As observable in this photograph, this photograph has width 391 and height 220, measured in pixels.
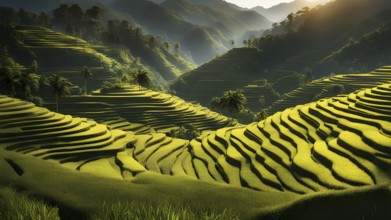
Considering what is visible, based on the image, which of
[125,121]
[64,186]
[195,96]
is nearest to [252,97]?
[195,96]

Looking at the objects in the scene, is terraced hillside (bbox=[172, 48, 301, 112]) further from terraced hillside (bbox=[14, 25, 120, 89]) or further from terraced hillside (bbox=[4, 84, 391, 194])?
terraced hillside (bbox=[4, 84, 391, 194])

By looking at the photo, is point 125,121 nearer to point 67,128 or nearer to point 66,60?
point 67,128

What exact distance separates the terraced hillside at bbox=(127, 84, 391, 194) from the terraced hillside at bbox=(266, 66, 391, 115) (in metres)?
39.2

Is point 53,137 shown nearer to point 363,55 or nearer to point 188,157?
→ point 188,157

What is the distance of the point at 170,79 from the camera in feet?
570

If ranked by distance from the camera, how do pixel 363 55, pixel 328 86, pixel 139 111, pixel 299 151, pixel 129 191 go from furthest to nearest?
pixel 363 55 < pixel 328 86 < pixel 139 111 < pixel 299 151 < pixel 129 191

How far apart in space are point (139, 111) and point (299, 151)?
156 ft

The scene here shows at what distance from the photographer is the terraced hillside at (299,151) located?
23.1m

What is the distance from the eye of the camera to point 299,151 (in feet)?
94.9

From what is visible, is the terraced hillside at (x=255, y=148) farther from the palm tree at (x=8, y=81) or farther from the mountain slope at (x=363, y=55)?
the mountain slope at (x=363, y=55)

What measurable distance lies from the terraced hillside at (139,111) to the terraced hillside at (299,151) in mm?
22560

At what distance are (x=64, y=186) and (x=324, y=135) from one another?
24.3m

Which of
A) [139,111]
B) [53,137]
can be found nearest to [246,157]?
[53,137]

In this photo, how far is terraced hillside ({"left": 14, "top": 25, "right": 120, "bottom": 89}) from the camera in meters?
100
